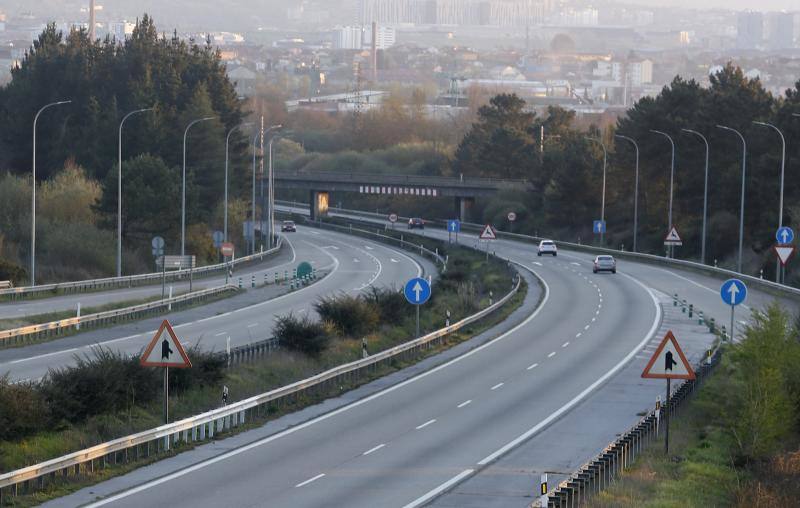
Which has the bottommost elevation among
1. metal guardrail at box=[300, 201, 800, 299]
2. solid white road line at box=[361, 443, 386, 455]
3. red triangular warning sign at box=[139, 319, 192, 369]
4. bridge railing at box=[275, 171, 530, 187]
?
metal guardrail at box=[300, 201, 800, 299]

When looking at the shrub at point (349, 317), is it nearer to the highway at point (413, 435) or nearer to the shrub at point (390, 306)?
the shrub at point (390, 306)

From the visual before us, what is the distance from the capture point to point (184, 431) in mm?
24188

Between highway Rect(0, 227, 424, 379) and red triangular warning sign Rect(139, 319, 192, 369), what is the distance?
10750 millimetres

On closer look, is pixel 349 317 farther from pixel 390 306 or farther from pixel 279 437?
pixel 279 437

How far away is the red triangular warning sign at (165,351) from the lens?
2291cm

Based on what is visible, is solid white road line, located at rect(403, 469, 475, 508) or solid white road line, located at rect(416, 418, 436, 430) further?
solid white road line, located at rect(416, 418, 436, 430)

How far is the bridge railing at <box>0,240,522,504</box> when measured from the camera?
1977cm

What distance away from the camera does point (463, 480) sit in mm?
21766

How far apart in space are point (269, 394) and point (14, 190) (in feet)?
185

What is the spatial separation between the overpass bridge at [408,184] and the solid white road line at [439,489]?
103120 millimetres

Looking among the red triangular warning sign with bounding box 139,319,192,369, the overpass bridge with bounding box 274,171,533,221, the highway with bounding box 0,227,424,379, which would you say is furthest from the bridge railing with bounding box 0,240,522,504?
the overpass bridge with bounding box 274,171,533,221

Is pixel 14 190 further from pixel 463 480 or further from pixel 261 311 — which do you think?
pixel 463 480

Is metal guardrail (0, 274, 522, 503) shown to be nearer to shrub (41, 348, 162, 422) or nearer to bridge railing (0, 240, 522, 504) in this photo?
bridge railing (0, 240, 522, 504)

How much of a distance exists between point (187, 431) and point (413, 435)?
4.16 meters
